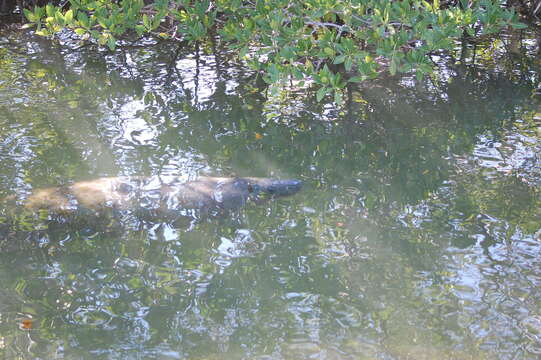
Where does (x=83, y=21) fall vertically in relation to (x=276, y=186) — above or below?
above

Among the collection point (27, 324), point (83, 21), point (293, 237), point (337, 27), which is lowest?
point (27, 324)

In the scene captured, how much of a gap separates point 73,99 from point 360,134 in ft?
11.4

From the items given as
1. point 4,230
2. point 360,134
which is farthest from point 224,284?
point 360,134

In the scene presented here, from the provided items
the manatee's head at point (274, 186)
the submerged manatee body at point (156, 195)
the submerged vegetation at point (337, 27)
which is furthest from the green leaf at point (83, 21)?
the manatee's head at point (274, 186)

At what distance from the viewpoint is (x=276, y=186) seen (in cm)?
492

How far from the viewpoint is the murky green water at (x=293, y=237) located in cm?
338

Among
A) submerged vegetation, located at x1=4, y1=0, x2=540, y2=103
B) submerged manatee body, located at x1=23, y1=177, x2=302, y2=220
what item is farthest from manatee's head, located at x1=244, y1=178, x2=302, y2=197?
submerged vegetation, located at x1=4, y1=0, x2=540, y2=103

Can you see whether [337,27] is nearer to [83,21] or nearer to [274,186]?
[274,186]

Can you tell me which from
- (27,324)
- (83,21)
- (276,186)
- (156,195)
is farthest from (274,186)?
(83,21)

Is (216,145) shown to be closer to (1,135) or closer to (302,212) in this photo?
(302,212)

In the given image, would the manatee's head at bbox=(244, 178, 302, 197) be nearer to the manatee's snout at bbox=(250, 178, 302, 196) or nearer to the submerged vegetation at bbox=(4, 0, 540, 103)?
the manatee's snout at bbox=(250, 178, 302, 196)

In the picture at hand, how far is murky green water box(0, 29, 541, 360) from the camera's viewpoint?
338cm

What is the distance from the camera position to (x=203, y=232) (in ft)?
14.4

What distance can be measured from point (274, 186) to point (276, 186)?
0.06 ft
